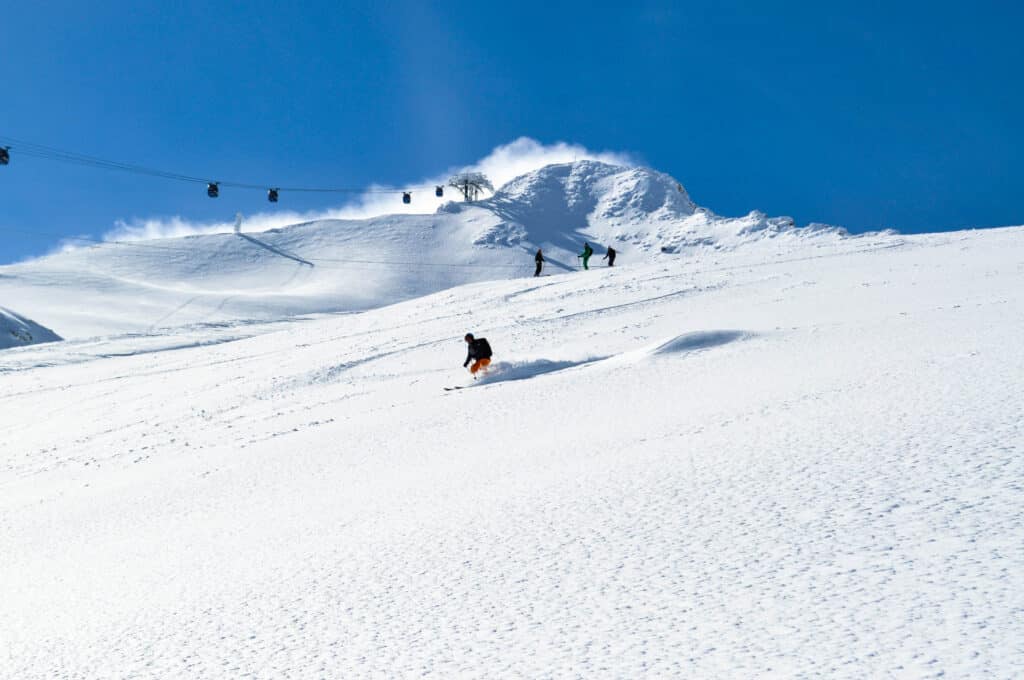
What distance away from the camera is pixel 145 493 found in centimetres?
1124

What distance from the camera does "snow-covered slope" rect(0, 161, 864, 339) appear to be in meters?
56.9

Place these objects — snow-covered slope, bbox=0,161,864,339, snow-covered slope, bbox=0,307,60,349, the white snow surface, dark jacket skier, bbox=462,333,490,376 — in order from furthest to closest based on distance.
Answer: snow-covered slope, bbox=0,161,864,339, snow-covered slope, bbox=0,307,60,349, dark jacket skier, bbox=462,333,490,376, the white snow surface

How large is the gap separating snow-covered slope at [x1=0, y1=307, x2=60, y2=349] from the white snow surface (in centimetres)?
2344

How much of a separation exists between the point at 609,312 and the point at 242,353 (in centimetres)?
1396

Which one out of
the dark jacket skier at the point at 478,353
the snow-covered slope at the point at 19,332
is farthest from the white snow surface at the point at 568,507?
the snow-covered slope at the point at 19,332

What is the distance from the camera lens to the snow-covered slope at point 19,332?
40969 millimetres

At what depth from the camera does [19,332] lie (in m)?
42.0

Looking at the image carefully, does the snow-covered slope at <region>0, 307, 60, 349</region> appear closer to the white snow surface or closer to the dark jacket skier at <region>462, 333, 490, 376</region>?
the white snow surface

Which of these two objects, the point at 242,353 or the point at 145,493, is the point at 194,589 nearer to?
the point at 145,493

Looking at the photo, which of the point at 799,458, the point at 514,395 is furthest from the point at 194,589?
the point at 514,395

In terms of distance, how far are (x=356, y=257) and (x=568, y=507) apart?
242ft

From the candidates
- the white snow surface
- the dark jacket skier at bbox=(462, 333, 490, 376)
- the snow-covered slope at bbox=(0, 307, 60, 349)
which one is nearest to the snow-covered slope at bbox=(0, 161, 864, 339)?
the snow-covered slope at bbox=(0, 307, 60, 349)

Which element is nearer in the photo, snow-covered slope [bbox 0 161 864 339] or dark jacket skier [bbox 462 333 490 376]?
dark jacket skier [bbox 462 333 490 376]

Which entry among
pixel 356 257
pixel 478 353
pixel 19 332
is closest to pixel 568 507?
pixel 478 353
